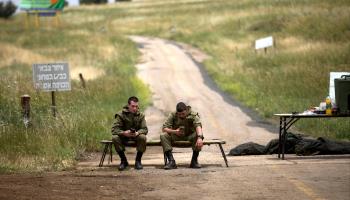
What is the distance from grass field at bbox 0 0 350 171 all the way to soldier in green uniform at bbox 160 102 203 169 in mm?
2116

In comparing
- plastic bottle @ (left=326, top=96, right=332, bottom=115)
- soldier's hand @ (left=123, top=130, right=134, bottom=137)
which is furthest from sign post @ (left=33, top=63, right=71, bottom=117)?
plastic bottle @ (left=326, top=96, right=332, bottom=115)

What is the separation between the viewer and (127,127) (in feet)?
48.1

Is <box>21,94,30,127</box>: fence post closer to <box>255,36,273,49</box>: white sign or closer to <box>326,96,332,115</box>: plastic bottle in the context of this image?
<box>326,96,332,115</box>: plastic bottle

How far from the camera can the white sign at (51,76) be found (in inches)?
811

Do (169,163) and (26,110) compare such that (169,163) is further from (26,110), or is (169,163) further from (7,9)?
(7,9)

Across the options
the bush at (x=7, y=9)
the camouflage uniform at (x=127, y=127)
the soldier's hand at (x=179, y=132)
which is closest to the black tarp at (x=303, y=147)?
the soldier's hand at (x=179, y=132)

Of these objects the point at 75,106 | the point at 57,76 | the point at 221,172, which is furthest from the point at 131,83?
the point at 221,172

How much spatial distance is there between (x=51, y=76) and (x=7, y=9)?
3409 inches

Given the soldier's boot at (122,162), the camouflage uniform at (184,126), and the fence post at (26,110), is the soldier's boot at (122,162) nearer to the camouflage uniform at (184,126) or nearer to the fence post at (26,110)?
the camouflage uniform at (184,126)

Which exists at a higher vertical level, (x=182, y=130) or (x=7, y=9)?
(x=7, y=9)

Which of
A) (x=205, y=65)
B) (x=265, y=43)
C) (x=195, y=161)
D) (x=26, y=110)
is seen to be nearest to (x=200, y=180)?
(x=195, y=161)

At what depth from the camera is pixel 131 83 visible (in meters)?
34.8

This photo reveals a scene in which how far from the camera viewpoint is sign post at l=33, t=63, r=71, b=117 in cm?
2059

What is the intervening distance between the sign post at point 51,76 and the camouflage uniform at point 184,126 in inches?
268
